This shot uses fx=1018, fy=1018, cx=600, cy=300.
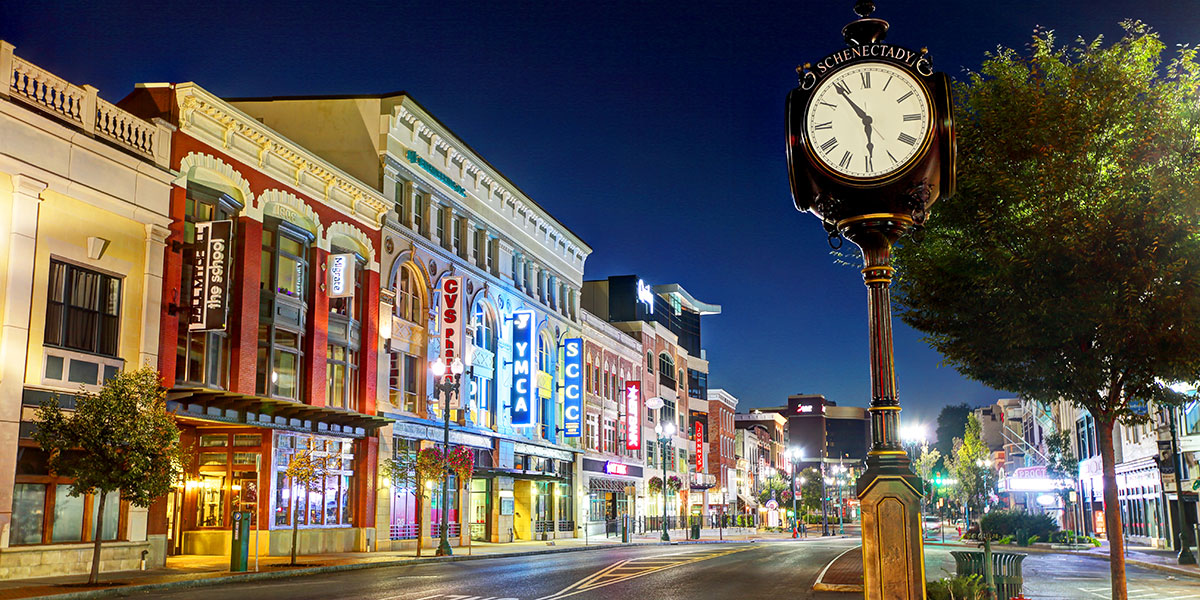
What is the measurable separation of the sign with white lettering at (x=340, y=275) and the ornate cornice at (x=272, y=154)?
225 centimetres

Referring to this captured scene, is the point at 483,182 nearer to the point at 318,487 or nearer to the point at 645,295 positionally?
the point at 318,487

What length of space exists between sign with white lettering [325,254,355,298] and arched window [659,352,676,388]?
48.9 metres

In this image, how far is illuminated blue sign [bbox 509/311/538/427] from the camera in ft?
168

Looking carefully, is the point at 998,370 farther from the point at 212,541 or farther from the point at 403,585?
the point at 212,541

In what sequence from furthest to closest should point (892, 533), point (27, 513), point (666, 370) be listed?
point (666, 370) < point (27, 513) < point (892, 533)

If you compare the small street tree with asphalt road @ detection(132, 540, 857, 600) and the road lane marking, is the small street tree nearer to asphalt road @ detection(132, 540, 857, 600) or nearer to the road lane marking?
the road lane marking

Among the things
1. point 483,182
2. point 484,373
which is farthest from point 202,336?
point 483,182

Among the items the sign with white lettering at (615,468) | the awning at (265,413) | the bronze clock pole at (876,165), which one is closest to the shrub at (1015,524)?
the sign with white lettering at (615,468)

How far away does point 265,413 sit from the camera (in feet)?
107

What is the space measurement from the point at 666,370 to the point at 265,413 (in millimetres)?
55065

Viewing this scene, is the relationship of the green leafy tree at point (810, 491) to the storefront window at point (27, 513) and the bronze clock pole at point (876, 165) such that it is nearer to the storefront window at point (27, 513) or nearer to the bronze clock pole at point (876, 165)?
the storefront window at point (27, 513)

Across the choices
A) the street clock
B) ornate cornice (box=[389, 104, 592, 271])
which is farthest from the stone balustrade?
the street clock

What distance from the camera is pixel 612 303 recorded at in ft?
266

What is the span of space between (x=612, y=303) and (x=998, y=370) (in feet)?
214
